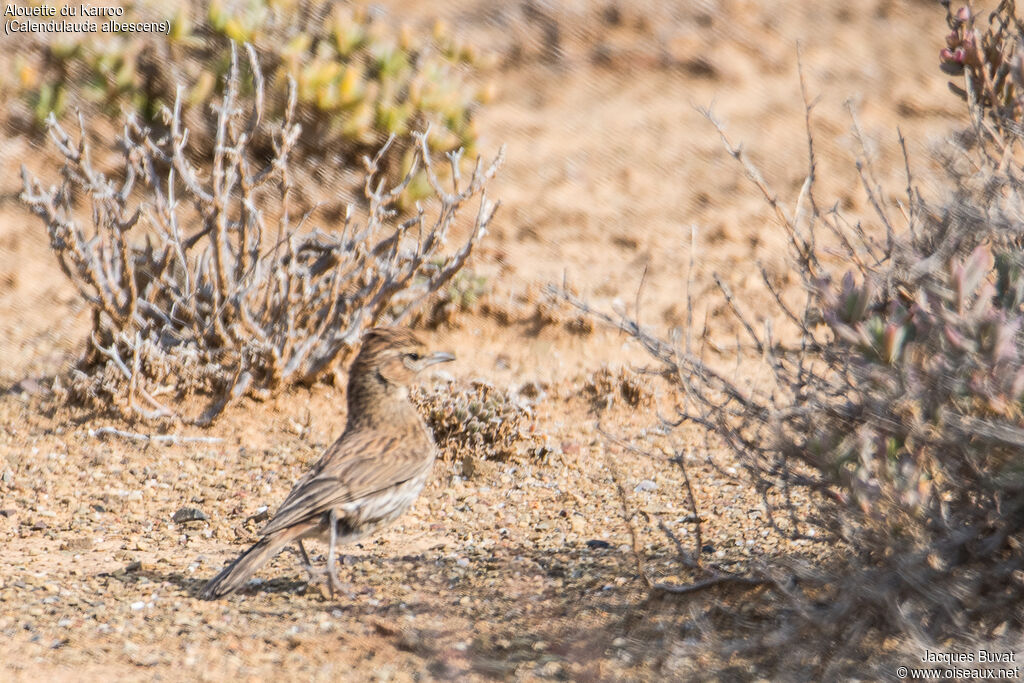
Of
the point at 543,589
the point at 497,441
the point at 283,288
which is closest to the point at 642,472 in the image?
the point at 497,441

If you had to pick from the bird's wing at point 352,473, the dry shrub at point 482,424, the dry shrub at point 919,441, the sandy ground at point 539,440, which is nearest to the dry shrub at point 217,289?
the sandy ground at point 539,440

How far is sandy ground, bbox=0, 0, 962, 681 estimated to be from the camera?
431 cm

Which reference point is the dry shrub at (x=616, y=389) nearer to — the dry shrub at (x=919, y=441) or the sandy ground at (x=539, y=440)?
the sandy ground at (x=539, y=440)

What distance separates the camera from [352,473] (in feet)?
15.7

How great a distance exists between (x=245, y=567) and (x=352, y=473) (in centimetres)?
57

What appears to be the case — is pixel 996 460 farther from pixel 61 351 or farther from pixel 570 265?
pixel 61 351

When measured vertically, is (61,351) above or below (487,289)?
below

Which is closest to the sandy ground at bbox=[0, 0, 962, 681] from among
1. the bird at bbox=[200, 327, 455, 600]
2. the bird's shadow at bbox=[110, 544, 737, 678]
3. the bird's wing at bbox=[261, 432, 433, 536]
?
the bird's shadow at bbox=[110, 544, 737, 678]

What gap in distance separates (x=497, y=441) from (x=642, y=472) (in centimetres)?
77

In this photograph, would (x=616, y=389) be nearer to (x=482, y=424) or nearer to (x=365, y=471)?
(x=482, y=424)

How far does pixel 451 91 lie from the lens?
30.3ft

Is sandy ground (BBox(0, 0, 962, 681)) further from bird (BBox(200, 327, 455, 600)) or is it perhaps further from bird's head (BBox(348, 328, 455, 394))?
bird's head (BBox(348, 328, 455, 394))

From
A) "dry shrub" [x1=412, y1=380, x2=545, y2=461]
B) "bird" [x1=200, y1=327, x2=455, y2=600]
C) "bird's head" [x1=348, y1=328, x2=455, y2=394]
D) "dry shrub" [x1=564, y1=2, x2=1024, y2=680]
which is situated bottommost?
"dry shrub" [x1=412, y1=380, x2=545, y2=461]

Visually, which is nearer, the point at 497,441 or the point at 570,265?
the point at 497,441
